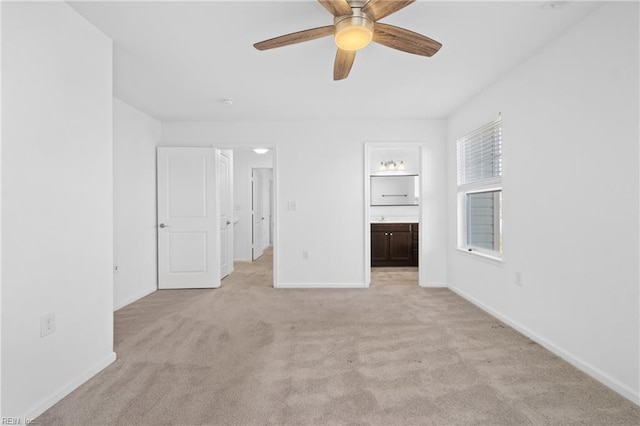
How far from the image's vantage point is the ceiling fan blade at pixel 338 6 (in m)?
1.64

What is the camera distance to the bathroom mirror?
19.9ft

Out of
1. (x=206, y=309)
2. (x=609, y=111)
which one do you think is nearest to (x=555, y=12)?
(x=609, y=111)

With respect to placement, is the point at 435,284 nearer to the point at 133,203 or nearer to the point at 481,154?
the point at 481,154

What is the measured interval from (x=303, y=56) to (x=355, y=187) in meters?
2.13

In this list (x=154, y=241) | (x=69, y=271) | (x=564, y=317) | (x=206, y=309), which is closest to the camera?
(x=69, y=271)

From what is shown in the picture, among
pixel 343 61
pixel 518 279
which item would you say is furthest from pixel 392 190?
pixel 343 61

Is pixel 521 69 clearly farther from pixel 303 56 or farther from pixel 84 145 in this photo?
pixel 84 145

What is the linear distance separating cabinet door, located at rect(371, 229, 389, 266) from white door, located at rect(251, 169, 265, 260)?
2.69 m

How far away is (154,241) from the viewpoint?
4258 millimetres

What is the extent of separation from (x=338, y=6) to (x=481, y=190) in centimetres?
265

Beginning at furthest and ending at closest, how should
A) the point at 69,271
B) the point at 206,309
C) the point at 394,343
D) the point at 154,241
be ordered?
1. the point at 154,241
2. the point at 206,309
3. the point at 394,343
4. the point at 69,271

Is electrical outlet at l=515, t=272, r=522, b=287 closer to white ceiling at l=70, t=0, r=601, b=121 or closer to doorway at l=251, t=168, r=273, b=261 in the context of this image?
white ceiling at l=70, t=0, r=601, b=121

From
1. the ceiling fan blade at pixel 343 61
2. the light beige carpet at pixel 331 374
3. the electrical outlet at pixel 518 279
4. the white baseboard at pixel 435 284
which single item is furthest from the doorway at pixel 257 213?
the electrical outlet at pixel 518 279

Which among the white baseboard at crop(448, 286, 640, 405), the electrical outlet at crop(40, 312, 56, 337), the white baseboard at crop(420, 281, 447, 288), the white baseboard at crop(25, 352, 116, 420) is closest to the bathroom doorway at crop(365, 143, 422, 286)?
the white baseboard at crop(420, 281, 447, 288)
